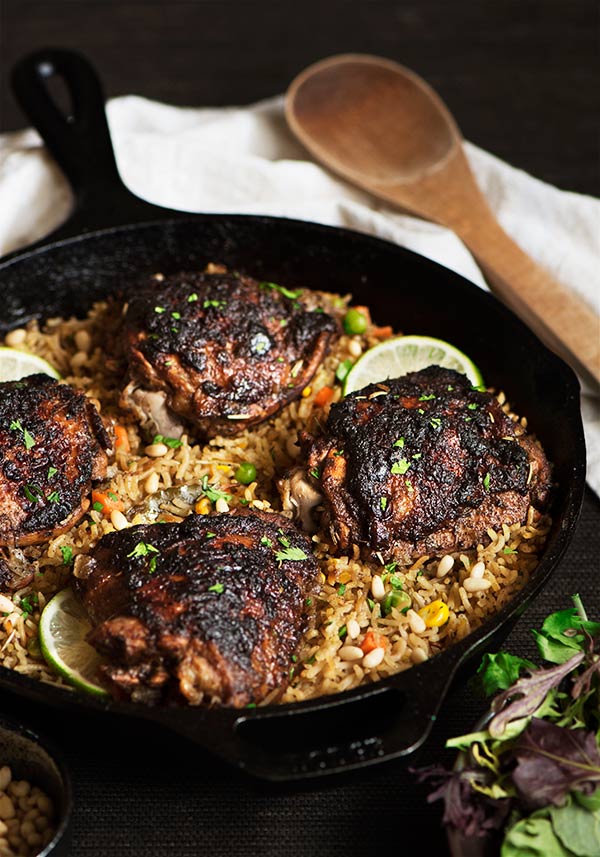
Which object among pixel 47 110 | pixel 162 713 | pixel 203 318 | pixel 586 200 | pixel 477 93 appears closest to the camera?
pixel 162 713

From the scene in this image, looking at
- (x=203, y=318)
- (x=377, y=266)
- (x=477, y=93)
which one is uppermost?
(x=203, y=318)

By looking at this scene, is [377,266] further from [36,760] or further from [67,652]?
[36,760]

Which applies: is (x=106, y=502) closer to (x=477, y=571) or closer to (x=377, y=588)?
(x=377, y=588)

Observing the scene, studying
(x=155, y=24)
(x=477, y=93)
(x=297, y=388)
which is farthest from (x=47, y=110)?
(x=477, y=93)

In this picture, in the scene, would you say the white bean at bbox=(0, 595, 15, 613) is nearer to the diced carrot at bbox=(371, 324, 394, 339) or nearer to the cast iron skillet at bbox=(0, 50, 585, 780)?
the cast iron skillet at bbox=(0, 50, 585, 780)

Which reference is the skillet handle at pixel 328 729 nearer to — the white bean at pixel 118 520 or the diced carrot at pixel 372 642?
the diced carrot at pixel 372 642

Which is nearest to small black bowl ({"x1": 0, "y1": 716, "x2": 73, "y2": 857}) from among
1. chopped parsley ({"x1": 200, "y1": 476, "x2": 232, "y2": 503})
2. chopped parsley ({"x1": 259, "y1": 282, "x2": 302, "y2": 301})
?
chopped parsley ({"x1": 200, "y1": 476, "x2": 232, "y2": 503})
